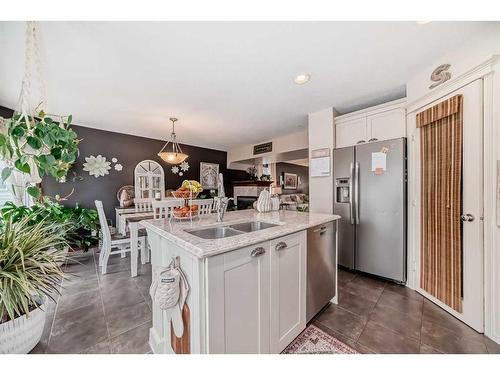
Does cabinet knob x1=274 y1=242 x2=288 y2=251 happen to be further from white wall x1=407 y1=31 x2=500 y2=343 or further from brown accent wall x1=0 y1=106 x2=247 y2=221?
brown accent wall x1=0 y1=106 x2=247 y2=221

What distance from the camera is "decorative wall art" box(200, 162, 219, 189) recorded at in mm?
5137

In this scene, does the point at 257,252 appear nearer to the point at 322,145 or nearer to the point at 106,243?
the point at 322,145

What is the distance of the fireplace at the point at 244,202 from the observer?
A: 18.4 feet

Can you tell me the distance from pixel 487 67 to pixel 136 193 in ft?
16.7

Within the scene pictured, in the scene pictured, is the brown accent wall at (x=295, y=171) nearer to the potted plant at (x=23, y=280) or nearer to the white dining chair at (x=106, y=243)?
the white dining chair at (x=106, y=243)

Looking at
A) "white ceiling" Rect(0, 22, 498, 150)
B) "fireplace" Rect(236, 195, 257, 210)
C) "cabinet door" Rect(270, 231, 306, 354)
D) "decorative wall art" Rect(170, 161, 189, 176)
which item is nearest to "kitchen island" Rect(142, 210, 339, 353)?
"cabinet door" Rect(270, 231, 306, 354)

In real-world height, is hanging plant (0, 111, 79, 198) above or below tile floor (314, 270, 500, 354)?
above

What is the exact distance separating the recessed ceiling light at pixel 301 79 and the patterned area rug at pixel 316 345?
7.65 ft

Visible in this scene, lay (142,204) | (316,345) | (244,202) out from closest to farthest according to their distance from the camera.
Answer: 1. (316,345)
2. (142,204)
3. (244,202)

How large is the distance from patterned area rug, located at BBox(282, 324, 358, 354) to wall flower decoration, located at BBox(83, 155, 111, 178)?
425 centimetres

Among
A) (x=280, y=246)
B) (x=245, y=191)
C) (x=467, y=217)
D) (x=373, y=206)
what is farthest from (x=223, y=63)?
(x=245, y=191)

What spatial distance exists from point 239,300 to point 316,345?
82 centimetres

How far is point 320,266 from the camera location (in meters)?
1.57

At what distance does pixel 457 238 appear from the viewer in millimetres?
1586
